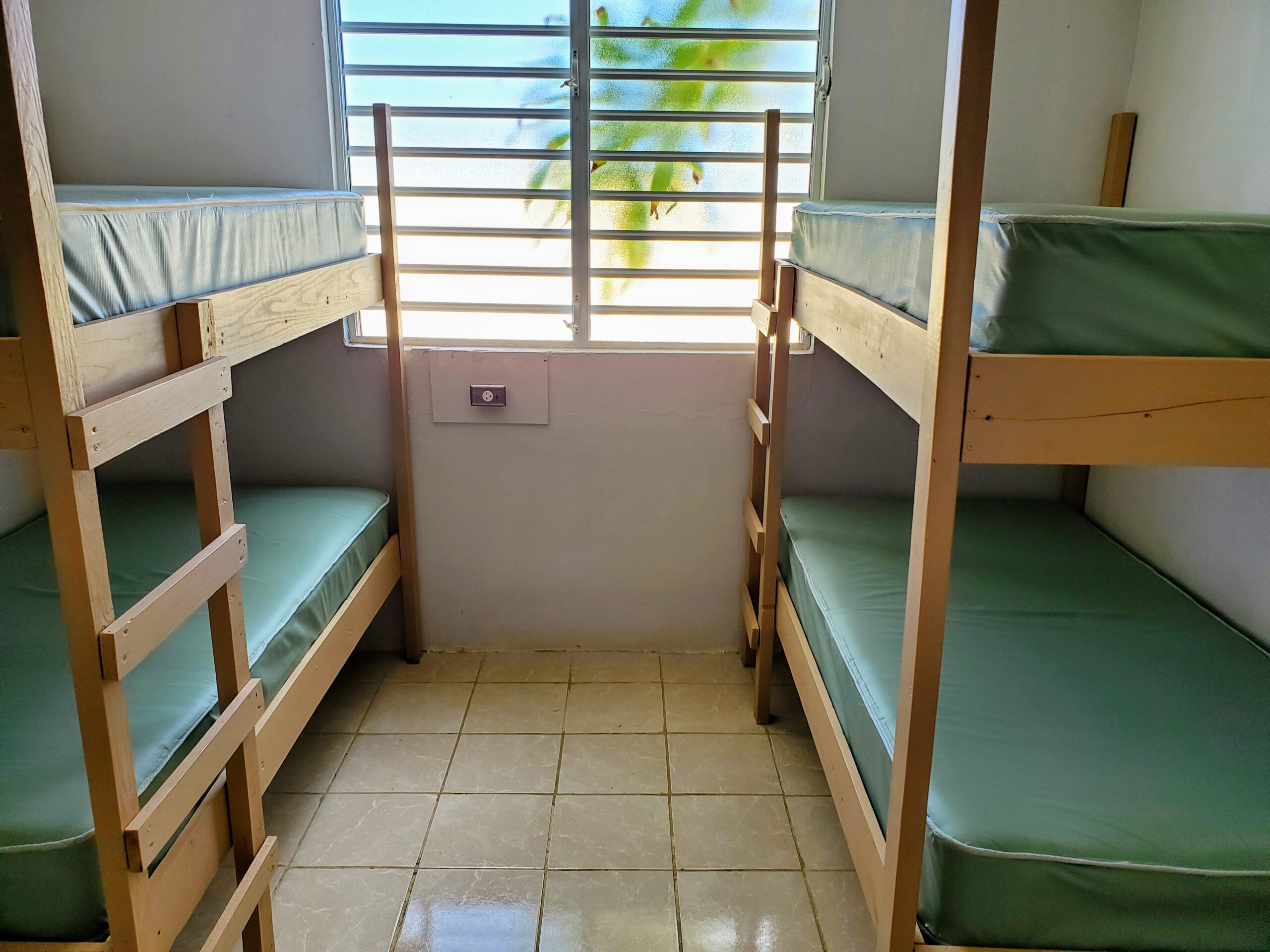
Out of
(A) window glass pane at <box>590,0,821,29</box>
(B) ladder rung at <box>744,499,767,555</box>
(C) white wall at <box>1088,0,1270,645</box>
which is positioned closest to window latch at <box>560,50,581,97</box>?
(A) window glass pane at <box>590,0,821,29</box>

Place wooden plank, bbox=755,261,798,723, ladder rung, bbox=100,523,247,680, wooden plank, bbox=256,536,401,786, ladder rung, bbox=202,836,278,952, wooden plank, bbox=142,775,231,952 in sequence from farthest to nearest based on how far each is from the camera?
wooden plank, bbox=755,261,798,723
wooden plank, bbox=256,536,401,786
ladder rung, bbox=202,836,278,952
wooden plank, bbox=142,775,231,952
ladder rung, bbox=100,523,247,680

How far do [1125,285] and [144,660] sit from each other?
162 centimetres

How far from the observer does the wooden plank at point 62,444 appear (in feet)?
3.13

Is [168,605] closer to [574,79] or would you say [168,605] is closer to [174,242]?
[174,242]

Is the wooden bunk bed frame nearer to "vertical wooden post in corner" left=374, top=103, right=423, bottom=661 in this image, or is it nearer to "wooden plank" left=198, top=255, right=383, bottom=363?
"wooden plank" left=198, top=255, right=383, bottom=363

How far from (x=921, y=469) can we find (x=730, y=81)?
1.74 metres

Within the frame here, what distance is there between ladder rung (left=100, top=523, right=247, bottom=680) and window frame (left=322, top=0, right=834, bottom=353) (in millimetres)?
1337

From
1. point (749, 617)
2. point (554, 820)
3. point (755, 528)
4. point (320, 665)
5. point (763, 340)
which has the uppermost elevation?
point (763, 340)

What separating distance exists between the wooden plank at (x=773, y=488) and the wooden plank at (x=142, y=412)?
4.35 feet

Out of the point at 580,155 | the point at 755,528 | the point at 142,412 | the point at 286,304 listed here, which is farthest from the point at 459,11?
the point at 142,412

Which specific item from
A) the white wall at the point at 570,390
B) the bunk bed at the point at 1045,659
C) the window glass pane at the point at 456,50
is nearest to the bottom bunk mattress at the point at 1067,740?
the bunk bed at the point at 1045,659

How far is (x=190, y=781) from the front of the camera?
4.17 feet

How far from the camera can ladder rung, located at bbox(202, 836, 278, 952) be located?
133 cm

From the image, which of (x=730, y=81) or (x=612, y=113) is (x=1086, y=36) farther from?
(x=612, y=113)
